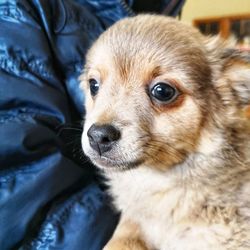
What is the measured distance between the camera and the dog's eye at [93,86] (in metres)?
1.15

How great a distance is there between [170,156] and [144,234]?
8.2 inches

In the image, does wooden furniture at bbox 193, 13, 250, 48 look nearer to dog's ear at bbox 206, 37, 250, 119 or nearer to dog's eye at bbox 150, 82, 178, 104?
dog's ear at bbox 206, 37, 250, 119

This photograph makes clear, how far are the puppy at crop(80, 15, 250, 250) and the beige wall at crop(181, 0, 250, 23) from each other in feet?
13.1

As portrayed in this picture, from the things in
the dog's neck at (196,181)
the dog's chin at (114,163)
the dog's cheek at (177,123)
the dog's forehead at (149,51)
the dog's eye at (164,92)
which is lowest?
the dog's neck at (196,181)

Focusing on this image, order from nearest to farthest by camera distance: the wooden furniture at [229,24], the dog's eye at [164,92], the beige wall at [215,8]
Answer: the dog's eye at [164,92] < the wooden furniture at [229,24] < the beige wall at [215,8]

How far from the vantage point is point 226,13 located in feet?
16.3

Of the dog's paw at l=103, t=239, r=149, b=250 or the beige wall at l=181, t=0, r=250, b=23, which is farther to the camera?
the beige wall at l=181, t=0, r=250, b=23

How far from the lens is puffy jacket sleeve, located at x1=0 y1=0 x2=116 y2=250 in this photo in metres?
0.91

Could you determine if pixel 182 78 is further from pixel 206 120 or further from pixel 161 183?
pixel 161 183

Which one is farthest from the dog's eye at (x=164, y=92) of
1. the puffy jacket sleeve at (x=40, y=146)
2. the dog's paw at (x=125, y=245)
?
the dog's paw at (x=125, y=245)

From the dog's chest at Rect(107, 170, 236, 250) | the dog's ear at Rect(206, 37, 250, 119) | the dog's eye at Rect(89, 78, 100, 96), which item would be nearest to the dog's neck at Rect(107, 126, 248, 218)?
the dog's chest at Rect(107, 170, 236, 250)

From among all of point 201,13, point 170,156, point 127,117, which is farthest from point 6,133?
point 201,13

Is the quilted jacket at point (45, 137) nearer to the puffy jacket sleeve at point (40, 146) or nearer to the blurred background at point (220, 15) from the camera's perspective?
the puffy jacket sleeve at point (40, 146)

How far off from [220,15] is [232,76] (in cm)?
413
